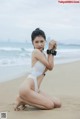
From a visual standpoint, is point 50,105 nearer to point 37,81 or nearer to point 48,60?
point 37,81

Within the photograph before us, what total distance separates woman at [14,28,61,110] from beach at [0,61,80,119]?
9cm

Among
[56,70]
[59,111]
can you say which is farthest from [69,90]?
[56,70]

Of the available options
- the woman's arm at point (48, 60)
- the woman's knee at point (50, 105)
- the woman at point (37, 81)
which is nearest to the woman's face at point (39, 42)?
the woman at point (37, 81)

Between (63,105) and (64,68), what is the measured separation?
4106mm

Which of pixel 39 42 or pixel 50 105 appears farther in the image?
pixel 39 42

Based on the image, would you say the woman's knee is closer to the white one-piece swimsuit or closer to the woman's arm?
the white one-piece swimsuit

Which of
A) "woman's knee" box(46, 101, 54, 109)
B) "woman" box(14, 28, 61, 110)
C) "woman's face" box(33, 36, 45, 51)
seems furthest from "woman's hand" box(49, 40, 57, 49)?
"woman's knee" box(46, 101, 54, 109)

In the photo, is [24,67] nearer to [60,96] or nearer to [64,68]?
[64,68]

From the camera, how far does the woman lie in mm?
4199

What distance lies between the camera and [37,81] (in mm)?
4367

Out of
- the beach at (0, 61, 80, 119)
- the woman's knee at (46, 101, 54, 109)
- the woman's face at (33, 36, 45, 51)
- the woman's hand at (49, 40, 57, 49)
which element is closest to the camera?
the beach at (0, 61, 80, 119)

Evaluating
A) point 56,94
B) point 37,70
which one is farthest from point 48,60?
point 56,94

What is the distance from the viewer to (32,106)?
14.3 ft

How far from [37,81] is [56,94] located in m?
1.17
